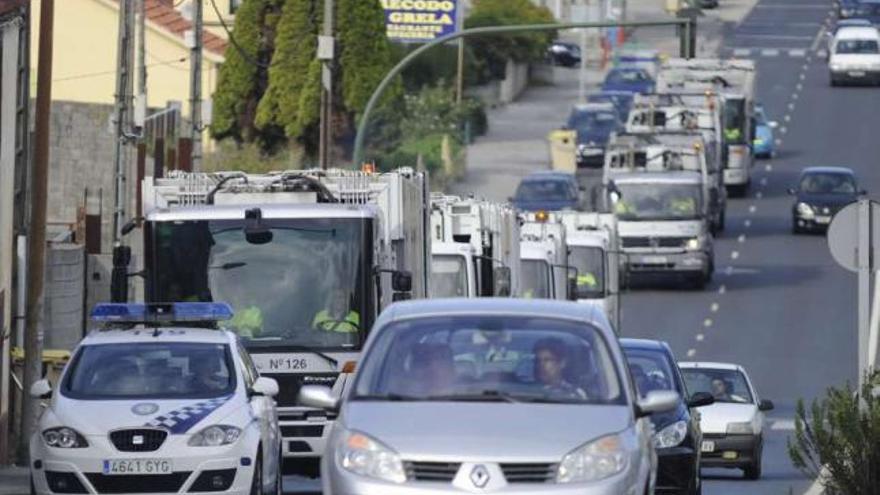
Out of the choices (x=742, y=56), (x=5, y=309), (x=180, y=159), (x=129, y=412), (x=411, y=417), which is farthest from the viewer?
(x=742, y=56)

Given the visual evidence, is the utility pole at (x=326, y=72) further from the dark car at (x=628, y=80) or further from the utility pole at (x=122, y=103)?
the dark car at (x=628, y=80)

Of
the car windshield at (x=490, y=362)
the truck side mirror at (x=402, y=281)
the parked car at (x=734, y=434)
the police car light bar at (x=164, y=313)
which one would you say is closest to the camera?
the car windshield at (x=490, y=362)

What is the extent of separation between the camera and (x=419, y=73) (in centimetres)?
8950

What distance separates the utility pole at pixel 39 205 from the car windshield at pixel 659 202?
103 feet

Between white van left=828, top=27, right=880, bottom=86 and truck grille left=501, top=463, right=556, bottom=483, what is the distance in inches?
3054

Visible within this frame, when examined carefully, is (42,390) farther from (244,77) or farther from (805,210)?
(805,210)

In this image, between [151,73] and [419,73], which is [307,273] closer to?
[151,73]

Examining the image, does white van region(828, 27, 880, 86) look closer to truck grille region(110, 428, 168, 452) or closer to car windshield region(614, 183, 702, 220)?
car windshield region(614, 183, 702, 220)

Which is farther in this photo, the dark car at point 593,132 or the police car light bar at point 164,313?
the dark car at point 593,132

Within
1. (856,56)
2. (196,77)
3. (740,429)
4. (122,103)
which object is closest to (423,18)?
(856,56)

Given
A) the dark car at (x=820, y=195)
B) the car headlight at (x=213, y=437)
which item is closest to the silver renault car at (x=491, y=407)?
the car headlight at (x=213, y=437)

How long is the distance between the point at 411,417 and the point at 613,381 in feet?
4.62

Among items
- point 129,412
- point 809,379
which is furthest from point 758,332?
point 129,412

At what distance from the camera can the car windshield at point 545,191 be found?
62.4 meters
